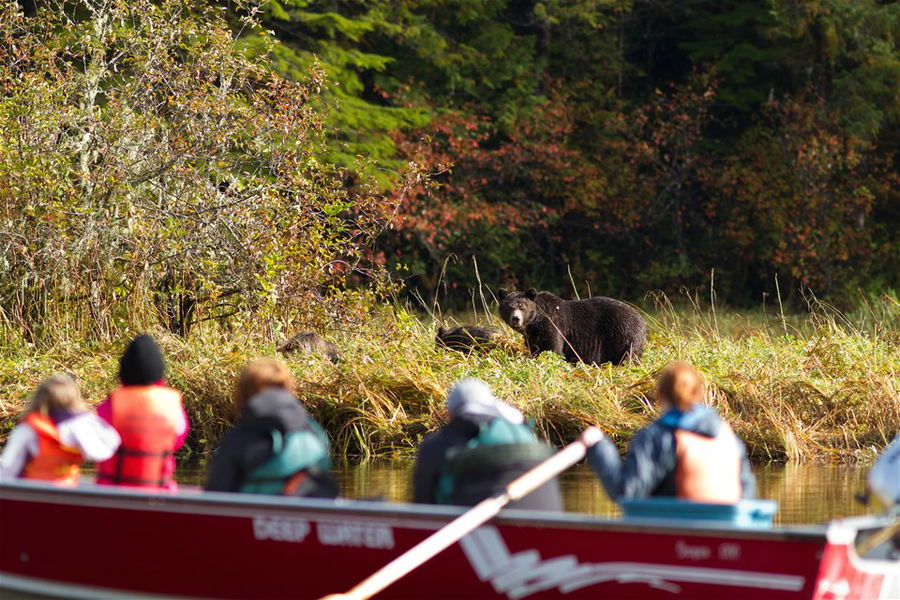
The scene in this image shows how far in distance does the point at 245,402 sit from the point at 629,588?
6.76ft

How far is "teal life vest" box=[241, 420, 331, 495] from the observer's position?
6.91m

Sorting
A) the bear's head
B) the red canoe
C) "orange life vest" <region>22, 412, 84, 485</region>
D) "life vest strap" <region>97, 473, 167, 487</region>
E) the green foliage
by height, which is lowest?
the red canoe

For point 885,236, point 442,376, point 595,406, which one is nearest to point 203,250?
point 442,376

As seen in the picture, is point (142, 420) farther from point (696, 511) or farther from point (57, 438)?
point (696, 511)

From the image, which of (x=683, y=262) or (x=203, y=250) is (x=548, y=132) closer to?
(x=683, y=262)

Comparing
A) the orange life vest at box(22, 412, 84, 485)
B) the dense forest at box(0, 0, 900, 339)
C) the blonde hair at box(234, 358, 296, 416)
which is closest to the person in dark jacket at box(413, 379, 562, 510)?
the blonde hair at box(234, 358, 296, 416)

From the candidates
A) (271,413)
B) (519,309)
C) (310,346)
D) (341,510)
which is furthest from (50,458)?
(519,309)

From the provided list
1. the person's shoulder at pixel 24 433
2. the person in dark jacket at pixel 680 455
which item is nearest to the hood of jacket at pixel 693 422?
the person in dark jacket at pixel 680 455

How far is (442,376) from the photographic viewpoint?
44.4ft

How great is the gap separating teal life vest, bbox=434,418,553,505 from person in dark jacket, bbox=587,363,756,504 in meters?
0.46

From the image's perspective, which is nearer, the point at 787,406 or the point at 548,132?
the point at 787,406

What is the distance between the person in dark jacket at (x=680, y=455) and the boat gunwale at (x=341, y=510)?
270 mm

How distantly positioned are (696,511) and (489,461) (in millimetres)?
1009

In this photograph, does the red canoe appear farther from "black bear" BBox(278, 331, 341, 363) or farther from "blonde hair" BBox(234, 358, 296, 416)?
"black bear" BBox(278, 331, 341, 363)
